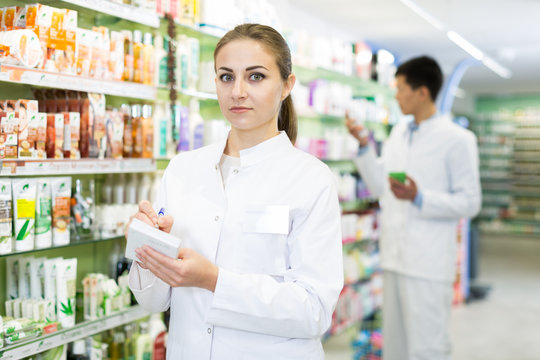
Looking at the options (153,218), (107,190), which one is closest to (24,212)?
(107,190)

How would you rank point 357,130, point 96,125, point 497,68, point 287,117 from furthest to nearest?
point 497,68
point 357,130
point 96,125
point 287,117

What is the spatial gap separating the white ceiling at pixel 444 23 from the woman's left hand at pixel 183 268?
4072mm

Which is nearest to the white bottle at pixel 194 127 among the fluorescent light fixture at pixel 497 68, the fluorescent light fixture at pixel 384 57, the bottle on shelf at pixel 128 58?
the bottle on shelf at pixel 128 58

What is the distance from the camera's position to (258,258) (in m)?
1.62

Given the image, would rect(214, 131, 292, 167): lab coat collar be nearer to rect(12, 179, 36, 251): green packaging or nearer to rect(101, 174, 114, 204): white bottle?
rect(12, 179, 36, 251): green packaging

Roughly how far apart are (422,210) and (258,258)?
2119 millimetres

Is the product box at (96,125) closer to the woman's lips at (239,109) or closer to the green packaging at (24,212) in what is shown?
the green packaging at (24,212)

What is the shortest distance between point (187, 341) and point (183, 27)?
6.49 feet

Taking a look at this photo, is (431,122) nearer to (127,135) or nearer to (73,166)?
(127,135)

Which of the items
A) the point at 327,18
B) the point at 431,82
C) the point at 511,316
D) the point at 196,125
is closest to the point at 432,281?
the point at 431,82

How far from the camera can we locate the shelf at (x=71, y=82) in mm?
2100

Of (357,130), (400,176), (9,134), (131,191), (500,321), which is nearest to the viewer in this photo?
(9,134)

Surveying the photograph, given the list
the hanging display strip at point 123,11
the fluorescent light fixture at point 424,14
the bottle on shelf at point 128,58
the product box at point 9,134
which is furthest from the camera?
the fluorescent light fixture at point 424,14

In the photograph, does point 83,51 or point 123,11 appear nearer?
point 83,51
